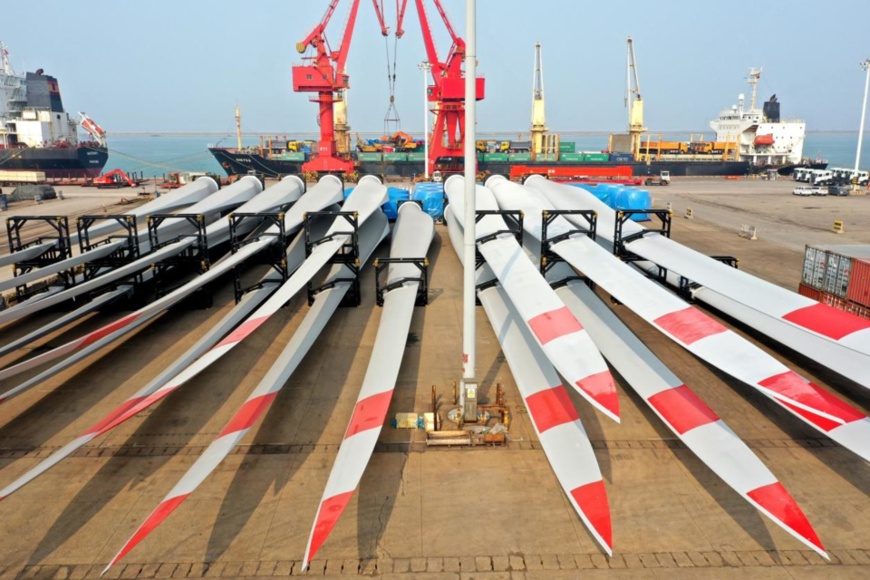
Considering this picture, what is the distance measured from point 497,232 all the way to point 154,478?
13.6m

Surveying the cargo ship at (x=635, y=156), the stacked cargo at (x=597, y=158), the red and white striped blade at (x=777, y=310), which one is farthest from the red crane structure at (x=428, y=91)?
the red and white striped blade at (x=777, y=310)

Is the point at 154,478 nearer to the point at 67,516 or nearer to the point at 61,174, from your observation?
the point at 67,516

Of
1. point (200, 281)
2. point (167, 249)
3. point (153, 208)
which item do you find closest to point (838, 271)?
point (200, 281)

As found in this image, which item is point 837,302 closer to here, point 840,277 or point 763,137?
point 840,277

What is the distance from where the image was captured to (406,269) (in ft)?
74.1

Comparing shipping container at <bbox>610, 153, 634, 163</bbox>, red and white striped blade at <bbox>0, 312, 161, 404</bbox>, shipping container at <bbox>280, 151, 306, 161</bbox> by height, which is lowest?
red and white striped blade at <bbox>0, 312, 161, 404</bbox>

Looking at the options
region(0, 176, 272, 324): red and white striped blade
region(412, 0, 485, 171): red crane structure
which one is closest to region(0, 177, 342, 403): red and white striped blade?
region(0, 176, 272, 324): red and white striped blade

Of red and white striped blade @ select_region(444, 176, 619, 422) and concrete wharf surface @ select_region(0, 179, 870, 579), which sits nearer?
concrete wharf surface @ select_region(0, 179, 870, 579)

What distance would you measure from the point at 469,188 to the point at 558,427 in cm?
547

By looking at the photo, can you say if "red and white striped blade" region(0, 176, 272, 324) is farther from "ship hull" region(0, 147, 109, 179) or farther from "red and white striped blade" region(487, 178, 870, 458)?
"ship hull" region(0, 147, 109, 179)

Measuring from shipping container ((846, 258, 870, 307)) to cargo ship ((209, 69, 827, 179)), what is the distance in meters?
69.2

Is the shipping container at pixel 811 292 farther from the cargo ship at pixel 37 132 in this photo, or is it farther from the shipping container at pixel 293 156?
the cargo ship at pixel 37 132

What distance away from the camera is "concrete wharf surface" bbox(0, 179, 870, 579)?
9.33 m

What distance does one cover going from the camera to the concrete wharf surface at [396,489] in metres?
9.33
